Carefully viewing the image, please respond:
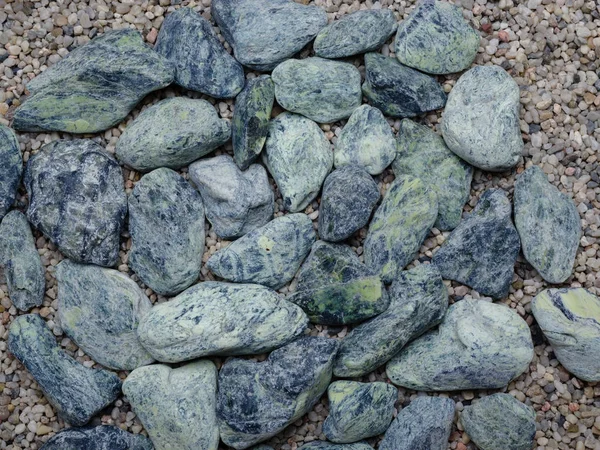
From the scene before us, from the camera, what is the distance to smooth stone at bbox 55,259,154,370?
2.26m

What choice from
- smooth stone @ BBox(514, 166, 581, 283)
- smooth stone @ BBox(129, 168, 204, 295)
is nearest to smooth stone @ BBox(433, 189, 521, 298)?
smooth stone @ BBox(514, 166, 581, 283)

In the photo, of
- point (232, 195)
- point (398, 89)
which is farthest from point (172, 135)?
point (398, 89)

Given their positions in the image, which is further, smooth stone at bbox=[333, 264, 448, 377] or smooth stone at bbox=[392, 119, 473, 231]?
smooth stone at bbox=[392, 119, 473, 231]

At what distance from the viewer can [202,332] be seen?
7.14ft

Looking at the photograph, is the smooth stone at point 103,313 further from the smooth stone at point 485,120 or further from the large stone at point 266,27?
the smooth stone at point 485,120

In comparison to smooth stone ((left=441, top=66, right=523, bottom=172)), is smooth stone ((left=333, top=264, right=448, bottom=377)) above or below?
below

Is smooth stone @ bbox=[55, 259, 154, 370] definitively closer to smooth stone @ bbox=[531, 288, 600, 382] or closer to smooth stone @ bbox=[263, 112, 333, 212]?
smooth stone @ bbox=[263, 112, 333, 212]

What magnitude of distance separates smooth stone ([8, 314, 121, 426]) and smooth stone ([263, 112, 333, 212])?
68 centimetres

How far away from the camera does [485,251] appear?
227 cm

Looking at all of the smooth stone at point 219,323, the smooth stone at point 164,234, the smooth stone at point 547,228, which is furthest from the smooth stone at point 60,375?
the smooth stone at point 547,228

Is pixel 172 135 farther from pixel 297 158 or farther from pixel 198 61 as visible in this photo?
pixel 297 158

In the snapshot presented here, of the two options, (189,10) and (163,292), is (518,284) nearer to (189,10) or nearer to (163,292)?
(163,292)

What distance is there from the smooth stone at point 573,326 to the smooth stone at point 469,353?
0.06m

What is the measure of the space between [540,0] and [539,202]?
60 cm
